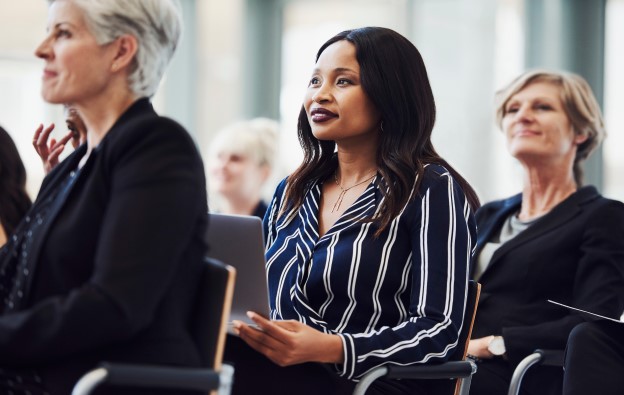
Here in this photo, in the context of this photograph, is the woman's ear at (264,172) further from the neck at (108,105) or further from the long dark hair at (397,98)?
the neck at (108,105)

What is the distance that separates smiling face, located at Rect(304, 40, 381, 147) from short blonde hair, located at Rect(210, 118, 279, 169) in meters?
2.85

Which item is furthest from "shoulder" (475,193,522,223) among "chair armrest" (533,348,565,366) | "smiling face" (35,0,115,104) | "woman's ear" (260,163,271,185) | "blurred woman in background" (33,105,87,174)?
"woman's ear" (260,163,271,185)

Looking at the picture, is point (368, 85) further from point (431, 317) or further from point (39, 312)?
point (39, 312)

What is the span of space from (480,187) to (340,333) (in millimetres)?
3574

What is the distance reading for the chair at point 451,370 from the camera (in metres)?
2.08

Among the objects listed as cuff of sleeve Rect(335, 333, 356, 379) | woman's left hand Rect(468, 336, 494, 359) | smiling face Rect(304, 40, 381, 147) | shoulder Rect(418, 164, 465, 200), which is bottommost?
woman's left hand Rect(468, 336, 494, 359)

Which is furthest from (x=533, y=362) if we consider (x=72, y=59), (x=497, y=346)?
(x=72, y=59)

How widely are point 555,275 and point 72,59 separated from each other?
1710 mm

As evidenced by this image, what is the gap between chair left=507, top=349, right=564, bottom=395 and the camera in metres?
2.58

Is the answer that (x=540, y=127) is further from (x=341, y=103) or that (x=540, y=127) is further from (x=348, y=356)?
(x=348, y=356)

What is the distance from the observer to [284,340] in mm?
2014

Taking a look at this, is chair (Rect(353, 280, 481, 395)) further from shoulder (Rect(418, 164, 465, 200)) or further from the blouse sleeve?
shoulder (Rect(418, 164, 465, 200))

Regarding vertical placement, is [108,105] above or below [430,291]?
above

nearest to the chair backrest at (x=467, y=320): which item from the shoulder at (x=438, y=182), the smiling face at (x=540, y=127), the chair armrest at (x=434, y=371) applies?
the chair armrest at (x=434, y=371)
